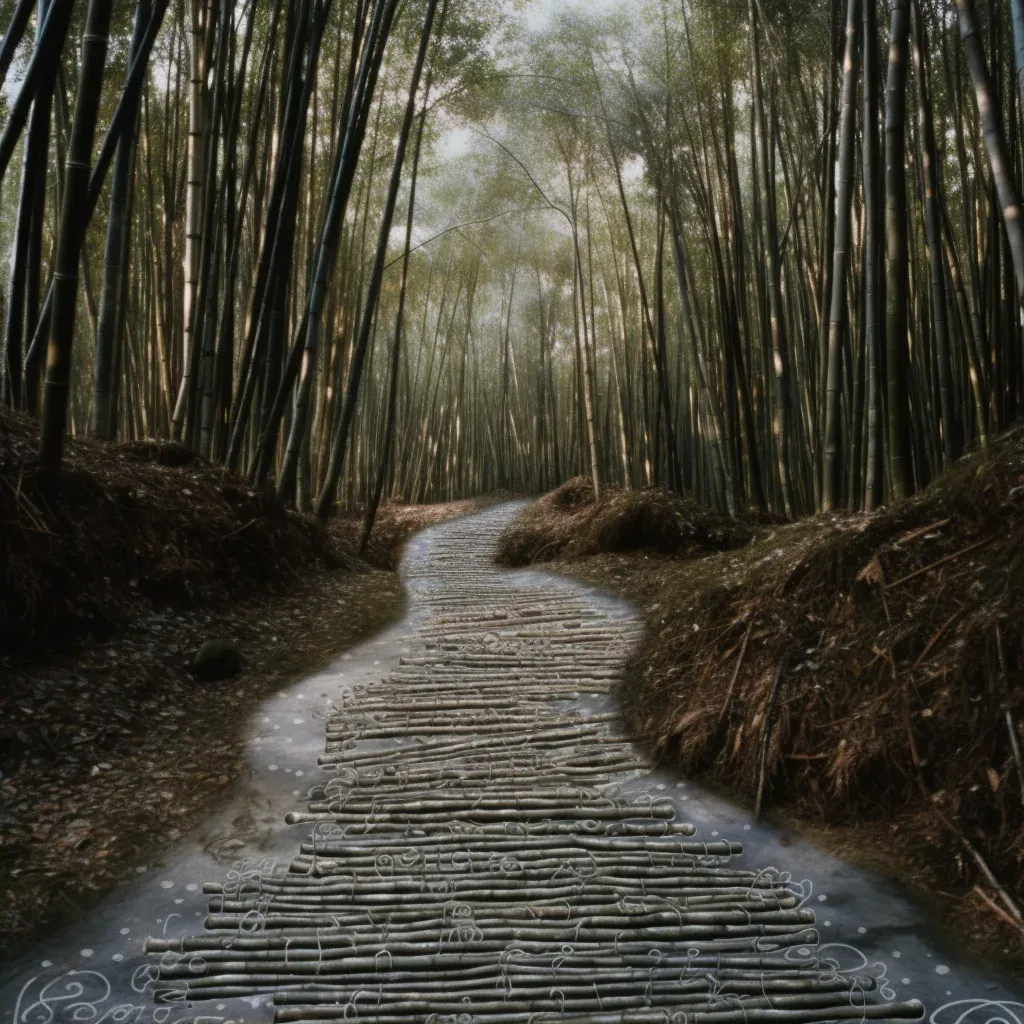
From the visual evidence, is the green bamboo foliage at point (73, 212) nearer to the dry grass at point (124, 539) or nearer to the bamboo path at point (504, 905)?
the dry grass at point (124, 539)

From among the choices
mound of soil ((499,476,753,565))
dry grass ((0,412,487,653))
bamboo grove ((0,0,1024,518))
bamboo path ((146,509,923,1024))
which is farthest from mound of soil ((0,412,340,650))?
mound of soil ((499,476,753,565))

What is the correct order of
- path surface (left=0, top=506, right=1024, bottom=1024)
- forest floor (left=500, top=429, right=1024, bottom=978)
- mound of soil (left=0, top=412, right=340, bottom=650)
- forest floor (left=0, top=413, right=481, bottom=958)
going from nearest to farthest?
path surface (left=0, top=506, right=1024, bottom=1024) → forest floor (left=500, top=429, right=1024, bottom=978) → forest floor (left=0, top=413, right=481, bottom=958) → mound of soil (left=0, top=412, right=340, bottom=650)

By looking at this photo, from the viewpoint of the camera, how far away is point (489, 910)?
5.09 ft

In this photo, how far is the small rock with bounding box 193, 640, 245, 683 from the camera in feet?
9.04

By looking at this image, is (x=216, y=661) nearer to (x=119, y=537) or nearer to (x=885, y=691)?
(x=119, y=537)

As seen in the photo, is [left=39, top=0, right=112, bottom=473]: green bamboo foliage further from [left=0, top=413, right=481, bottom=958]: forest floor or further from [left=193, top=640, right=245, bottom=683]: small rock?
[left=193, top=640, right=245, bottom=683]: small rock

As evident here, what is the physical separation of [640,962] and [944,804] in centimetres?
70

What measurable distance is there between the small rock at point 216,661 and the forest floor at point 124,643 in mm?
38

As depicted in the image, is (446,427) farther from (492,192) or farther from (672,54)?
(672,54)

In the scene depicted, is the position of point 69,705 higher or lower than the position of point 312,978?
higher

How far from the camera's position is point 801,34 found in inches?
195

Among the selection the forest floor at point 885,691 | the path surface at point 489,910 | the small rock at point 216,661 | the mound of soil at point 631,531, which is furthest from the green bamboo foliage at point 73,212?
the mound of soil at point 631,531

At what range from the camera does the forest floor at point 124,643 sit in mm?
1802

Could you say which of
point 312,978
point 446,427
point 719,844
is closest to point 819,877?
point 719,844
